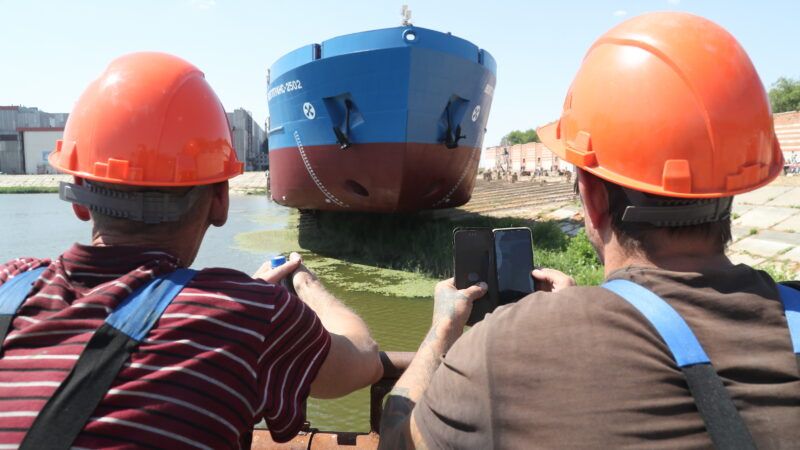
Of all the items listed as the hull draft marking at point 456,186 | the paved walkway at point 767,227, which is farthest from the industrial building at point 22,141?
the paved walkway at point 767,227

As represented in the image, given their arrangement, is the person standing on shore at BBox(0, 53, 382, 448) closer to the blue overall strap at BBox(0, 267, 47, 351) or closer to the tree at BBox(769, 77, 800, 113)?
the blue overall strap at BBox(0, 267, 47, 351)

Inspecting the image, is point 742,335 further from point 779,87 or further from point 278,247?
point 779,87

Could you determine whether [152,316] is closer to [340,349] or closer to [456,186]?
[340,349]

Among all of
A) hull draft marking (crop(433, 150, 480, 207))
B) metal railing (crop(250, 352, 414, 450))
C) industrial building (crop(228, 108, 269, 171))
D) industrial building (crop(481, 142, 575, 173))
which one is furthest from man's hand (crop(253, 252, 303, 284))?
industrial building (crop(228, 108, 269, 171))

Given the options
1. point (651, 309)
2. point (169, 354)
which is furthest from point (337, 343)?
point (651, 309)

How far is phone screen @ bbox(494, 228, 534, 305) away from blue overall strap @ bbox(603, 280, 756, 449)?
2.67ft

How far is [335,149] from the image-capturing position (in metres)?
10.2

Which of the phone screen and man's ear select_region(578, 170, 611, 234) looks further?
the phone screen

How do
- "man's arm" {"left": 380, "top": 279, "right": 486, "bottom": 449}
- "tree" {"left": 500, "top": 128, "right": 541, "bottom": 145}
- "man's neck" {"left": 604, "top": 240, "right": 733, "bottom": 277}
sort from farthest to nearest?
"tree" {"left": 500, "top": 128, "right": 541, "bottom": 145} < "man's arm" {"left": 380, "top": 279, "right": 486, "bottom": 449} < "man's neck" {"left": 604, "top": 240, "right": 733, "bottom": 277}

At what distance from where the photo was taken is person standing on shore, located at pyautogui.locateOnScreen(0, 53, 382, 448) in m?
1.12

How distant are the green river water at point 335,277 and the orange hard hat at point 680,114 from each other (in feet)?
11.3

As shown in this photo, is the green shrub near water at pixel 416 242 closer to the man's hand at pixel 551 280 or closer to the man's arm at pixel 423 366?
the man's hand at pixel 551 280

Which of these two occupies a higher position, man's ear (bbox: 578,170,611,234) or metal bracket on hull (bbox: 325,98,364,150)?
metal bracket on hull (bbox: 325,98,364,150)

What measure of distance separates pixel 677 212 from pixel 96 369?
1.22 m
